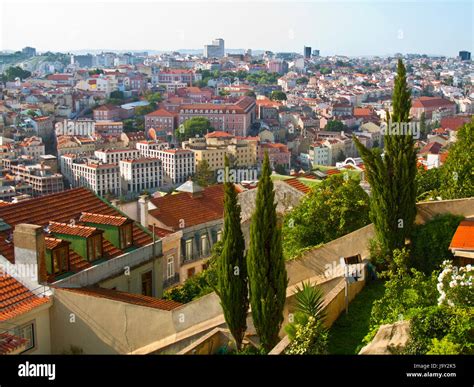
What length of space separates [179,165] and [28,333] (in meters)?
59.6

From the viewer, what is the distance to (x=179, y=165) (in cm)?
6669

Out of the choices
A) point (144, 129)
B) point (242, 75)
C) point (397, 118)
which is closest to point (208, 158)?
point (144, 129)

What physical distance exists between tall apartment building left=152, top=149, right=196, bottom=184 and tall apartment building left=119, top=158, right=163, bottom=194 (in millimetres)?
1058

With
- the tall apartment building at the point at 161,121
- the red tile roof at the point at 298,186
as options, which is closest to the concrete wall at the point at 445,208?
the red tile roof at the point at 298,186

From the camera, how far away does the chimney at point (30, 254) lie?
7.49 metres

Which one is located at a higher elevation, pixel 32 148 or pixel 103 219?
pixel 103 219

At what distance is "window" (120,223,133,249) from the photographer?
903 centimetres

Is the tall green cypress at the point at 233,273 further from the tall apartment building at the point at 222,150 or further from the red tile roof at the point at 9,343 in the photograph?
the tall apartment building at the point at 222,150

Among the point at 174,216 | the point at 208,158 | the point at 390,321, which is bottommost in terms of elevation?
the point at 208,158

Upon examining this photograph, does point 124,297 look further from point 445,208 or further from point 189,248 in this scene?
point 189,248

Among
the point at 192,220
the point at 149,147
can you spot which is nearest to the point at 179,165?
the point at 149,147
